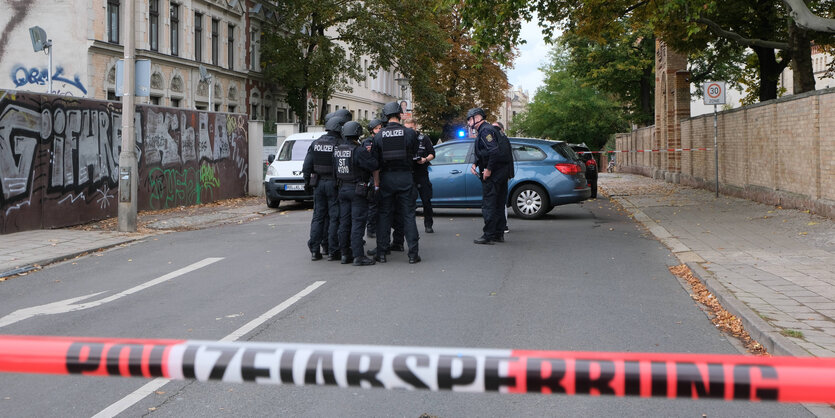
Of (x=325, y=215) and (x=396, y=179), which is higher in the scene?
(x=396, y=179)

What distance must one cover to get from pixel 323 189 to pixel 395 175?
921 mm

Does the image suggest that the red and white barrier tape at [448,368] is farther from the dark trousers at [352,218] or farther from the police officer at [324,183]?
the police officer at [324,183]

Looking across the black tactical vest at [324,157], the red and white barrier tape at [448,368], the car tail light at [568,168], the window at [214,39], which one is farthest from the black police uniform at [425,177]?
the window at [214,39]

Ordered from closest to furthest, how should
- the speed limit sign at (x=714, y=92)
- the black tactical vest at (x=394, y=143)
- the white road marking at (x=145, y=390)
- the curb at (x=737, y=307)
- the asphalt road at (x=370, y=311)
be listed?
the white road marking at (x=145, y=390)
the asphalt road at (x=370, y=311)
the curb at (x=737, y=307)
the black tactical vest at (x=394, y=143)
the speed limit sign at (x=714, y=92)

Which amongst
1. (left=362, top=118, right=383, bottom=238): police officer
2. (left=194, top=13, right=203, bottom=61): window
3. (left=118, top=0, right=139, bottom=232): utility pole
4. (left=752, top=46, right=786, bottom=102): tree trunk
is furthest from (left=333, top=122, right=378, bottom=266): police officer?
(left=194, top=13, right=203, bottom=61): window

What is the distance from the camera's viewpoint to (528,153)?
54.3 ft

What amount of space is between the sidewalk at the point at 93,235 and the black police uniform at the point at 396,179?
441cm

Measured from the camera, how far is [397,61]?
4125 cm

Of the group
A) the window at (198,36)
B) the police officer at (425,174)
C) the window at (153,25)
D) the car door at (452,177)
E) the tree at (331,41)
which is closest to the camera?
the police officer at (425,174)

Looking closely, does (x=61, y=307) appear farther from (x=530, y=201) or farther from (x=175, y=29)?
(x=175, y=29)

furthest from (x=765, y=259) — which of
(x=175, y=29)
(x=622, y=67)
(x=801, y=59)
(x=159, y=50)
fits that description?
(x=622, y=67)

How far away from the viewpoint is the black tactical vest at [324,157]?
10.4 metres

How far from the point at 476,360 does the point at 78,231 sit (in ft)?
44.3

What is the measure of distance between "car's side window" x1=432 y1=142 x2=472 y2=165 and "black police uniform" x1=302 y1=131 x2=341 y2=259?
6228mm
